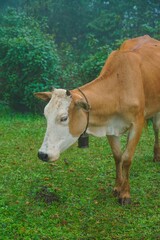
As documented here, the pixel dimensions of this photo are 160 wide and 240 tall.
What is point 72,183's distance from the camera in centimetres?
497

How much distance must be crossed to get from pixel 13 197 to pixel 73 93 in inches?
52.9

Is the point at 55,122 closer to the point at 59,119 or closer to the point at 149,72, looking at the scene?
the point at 59,119

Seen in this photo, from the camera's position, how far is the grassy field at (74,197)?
376 cm

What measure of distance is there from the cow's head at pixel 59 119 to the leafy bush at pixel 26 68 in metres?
5.81

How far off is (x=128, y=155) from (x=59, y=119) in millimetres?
966

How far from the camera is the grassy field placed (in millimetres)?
3760

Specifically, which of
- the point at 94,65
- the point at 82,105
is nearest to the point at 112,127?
the point at 82,105

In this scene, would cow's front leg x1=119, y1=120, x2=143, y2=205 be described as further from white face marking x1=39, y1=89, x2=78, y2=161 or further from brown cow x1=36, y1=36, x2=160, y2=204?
white face marking x1=39, y1=89, x2=78, y2=161

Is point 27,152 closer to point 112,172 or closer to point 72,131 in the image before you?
point 112,172

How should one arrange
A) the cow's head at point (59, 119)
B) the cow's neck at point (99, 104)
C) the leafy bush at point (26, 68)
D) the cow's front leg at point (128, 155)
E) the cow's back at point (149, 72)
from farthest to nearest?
the leafy bush at point (26, 68), the cow's back at point (149, 72), the cow's front leg at point (128, 155), the cow's neck at point (99, 104), the cow's head at point (59, 119)

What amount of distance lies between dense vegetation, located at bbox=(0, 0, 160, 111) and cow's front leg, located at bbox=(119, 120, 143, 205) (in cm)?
538

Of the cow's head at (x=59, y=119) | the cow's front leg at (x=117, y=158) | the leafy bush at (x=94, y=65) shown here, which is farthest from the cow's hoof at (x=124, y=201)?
the leafy bush at (x=94, y=65)

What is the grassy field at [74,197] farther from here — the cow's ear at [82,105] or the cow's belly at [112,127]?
the cow's ear at [82,105]

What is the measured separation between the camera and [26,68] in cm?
978
